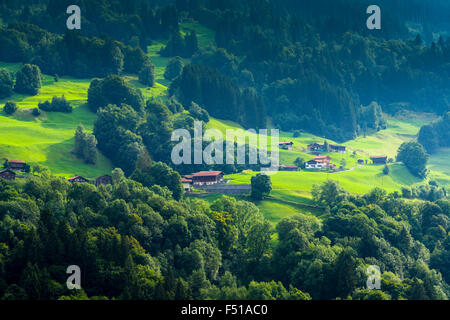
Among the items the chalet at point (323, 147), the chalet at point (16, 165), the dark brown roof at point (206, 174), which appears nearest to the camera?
the chalet at point (16, 165)

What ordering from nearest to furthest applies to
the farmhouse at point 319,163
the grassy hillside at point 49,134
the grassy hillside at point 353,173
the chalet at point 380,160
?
1. the grassy hillside at point 353,173
2. the grassy hillside at point 49,134
3. the farmhouse at point 319,163
4. the chalet at point 380,160

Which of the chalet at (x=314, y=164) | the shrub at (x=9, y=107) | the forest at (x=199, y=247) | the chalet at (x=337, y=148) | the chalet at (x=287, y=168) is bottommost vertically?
the forest at (x=199, y=247)

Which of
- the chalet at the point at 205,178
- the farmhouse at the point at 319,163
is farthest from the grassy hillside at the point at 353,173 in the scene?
the chalet at the point at 205,178

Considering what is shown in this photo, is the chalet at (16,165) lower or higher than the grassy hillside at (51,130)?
lower

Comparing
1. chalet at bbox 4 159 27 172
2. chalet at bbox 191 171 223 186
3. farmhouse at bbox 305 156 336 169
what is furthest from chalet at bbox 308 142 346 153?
chalet at bbox 4 159 27 172

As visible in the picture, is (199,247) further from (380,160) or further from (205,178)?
(380,160)

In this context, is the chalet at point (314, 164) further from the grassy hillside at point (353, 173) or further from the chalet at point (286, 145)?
the chalet at point (286, 145)

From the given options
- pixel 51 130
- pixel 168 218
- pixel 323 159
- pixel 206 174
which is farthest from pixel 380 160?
pixel 168 218
